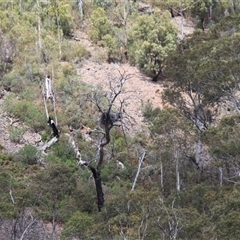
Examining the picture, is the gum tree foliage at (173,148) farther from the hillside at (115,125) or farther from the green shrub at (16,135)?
the green shrub at (16,135)

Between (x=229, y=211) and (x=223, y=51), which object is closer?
(x=229, y=211)

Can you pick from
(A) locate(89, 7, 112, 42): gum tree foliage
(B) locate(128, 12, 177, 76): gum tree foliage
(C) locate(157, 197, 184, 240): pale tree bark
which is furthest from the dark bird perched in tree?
(A) locate(89, 7, 112, 42): gum tree foliage

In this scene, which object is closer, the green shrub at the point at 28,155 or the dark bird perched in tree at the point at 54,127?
the green shrub at the point at 28,155

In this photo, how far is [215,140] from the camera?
21375 mm

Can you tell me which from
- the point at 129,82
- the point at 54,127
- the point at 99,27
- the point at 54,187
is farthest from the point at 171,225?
the point at 99,27

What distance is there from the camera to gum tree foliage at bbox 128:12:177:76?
3316 centimetres

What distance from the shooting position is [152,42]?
33500 mm

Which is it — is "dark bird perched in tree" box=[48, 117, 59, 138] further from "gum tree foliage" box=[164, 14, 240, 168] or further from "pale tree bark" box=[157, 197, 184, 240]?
"pale tree bark" box=[157, 197, 184, 240]

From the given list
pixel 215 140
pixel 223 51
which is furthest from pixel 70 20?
pixel 215 140

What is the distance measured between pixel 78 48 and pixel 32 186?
675 inches

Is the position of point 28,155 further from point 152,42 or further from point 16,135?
point 152,42

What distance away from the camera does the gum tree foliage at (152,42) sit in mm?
33156

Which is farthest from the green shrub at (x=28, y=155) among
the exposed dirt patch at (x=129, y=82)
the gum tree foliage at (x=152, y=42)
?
the gum tree foliage at (x=152, y=42)

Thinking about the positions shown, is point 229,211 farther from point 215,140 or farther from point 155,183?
point 155,183
